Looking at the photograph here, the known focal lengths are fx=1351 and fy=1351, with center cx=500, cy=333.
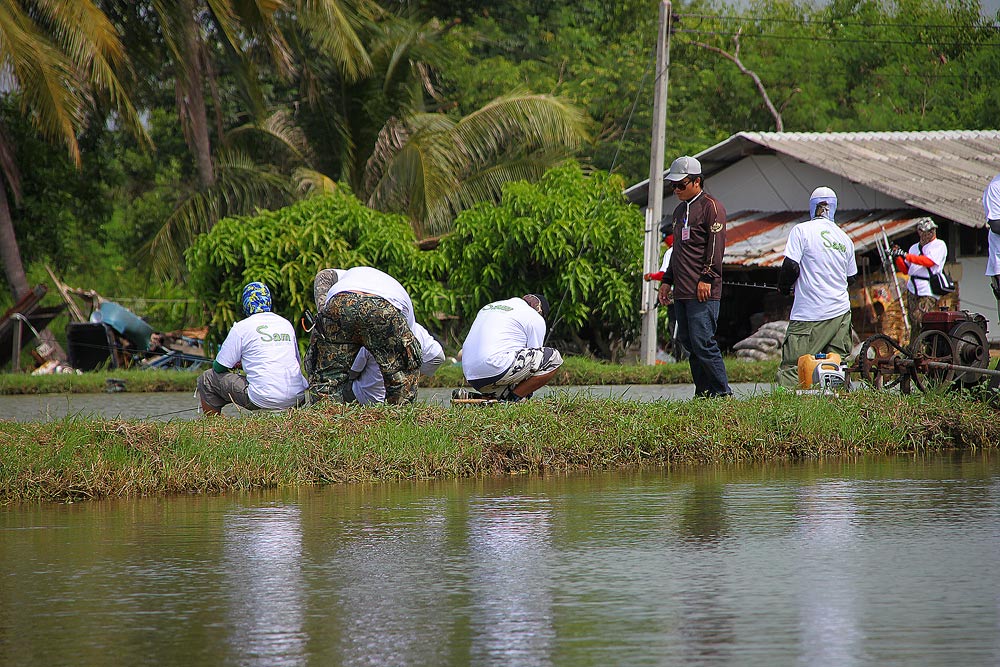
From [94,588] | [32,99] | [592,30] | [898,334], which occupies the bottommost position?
[94,588]

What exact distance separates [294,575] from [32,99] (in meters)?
16.2

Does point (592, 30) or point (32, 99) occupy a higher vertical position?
point (592, 30)

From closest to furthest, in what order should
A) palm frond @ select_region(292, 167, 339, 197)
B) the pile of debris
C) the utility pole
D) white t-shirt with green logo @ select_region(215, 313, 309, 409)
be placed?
white t-shirt with green logo @ select_region(215, 313, 309, 409), the utility pole, the pile of debris, palm frond @ select_region(292, 167, 339, 197)

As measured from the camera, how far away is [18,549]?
18.6 ft

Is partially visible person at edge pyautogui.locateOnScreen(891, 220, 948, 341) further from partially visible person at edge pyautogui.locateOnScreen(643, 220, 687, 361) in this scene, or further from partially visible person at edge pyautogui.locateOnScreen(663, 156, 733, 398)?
partially visible person at edge pyautogui.locateOnScreen(663, 156, 733, 398)

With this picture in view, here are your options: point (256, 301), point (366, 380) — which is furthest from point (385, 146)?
point (366, 380)

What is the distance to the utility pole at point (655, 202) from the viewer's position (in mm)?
19355

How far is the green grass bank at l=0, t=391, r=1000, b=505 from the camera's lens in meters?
7.29

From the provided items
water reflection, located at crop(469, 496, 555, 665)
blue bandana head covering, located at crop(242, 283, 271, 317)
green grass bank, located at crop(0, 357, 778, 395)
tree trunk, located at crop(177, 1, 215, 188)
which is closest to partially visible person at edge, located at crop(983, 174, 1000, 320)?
water reflection, located at crop(469, 496, 555, 665)

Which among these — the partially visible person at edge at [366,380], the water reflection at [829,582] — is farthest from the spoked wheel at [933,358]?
the partially visible person at edge at [366,380]

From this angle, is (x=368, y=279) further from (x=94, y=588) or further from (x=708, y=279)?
(x=94, y=588)

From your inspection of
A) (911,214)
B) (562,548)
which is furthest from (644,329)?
(562,548)

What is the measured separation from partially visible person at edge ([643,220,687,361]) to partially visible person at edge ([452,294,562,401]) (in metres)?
0.97

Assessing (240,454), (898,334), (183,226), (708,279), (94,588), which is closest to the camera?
(94,588)
